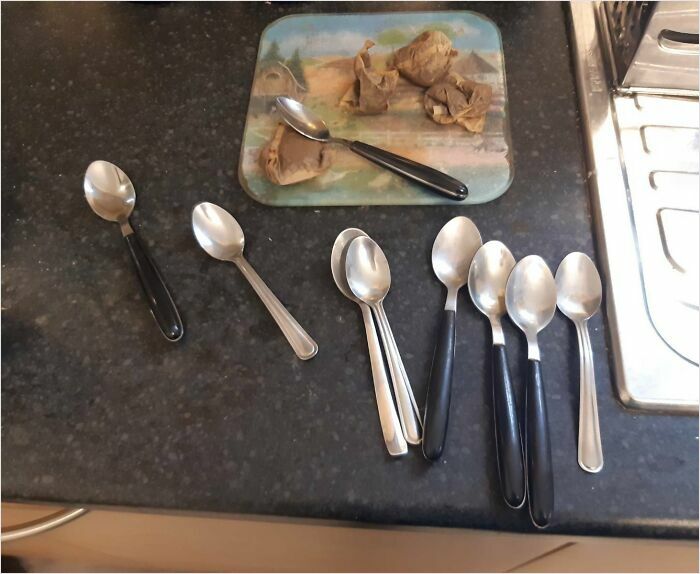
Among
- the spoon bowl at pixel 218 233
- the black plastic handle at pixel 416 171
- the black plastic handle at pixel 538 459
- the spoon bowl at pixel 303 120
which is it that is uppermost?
the spoon bowl at pixel 303 120

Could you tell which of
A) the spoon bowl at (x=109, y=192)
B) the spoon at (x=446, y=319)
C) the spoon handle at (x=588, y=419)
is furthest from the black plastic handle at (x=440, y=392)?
the spoon bowl at (x=109, y=192)

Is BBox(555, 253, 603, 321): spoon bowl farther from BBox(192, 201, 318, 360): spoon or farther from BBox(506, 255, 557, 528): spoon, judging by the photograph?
BBox(192, 201, 318, 360): spoon

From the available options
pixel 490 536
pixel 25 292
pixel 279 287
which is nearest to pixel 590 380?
pixel 490 536

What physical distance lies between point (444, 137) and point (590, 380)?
11.0 inches

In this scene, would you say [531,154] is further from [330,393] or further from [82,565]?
[82,565]

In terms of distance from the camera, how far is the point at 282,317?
0.47m

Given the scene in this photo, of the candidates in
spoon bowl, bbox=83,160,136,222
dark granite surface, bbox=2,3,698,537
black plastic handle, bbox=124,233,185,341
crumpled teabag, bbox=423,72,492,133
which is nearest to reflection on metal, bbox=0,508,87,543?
dark granite surface, bbox=2,3,698,537

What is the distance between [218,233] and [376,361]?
193mm

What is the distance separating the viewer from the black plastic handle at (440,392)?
0.40 metres

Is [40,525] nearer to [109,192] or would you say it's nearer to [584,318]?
[109,192]

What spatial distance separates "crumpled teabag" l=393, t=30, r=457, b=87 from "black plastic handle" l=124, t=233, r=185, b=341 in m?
0.33

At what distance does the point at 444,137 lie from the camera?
22.0 inches

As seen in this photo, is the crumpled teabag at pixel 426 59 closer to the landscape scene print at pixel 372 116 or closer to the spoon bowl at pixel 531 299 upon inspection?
the landscape scene print at pixel 372 116

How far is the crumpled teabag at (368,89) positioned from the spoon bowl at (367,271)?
162 mm
